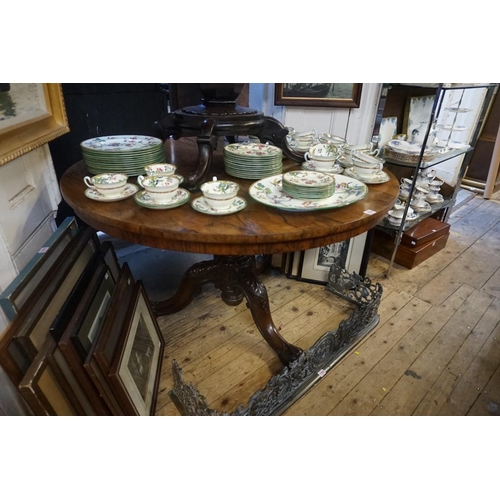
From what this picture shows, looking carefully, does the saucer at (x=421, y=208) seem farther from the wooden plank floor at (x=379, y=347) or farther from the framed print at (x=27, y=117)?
the framed print at (x=27, y=117)

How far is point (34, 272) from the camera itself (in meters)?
0.97

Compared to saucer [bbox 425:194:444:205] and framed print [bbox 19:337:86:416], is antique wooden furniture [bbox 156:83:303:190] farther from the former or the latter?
saucer [bbox 425:194:444:205]

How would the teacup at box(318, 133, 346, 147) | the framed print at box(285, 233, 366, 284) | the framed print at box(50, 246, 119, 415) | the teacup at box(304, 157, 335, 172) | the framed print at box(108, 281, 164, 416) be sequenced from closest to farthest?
the framed print at box(50, 246, 119, 415), the framed print at box(108, 281, 164, 416), the teacup at box(304, 157, 335, 172), the teacup at box(318, 133, 346, 147), the framed print at box(285, 233, 366, 284)

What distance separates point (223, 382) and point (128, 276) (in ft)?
1.84

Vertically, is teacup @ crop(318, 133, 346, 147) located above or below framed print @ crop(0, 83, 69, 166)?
below

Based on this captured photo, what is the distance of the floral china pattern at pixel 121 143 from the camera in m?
1.11

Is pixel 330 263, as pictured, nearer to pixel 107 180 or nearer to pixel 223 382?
pixel 223 382

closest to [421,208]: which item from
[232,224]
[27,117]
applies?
[232,224]

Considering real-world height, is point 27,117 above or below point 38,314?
above

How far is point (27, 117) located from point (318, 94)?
154 centimetres

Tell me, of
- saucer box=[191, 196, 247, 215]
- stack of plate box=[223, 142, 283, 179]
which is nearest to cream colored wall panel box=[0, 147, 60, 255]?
saucer box=[191, 196, 247, 215]

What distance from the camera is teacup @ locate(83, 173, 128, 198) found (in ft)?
3.17

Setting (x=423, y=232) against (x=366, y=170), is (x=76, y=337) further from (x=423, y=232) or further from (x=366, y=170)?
(x=423, y=232)

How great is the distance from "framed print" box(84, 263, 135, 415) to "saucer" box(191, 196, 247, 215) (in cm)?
43
